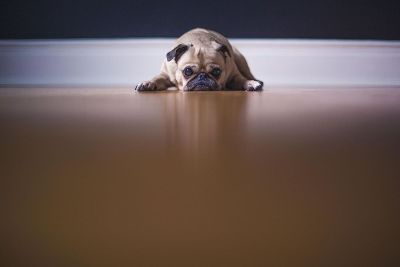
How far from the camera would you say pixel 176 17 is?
3.82 metres

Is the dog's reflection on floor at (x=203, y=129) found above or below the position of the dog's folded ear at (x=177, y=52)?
below

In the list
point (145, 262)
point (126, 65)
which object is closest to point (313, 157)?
point (145, 262)

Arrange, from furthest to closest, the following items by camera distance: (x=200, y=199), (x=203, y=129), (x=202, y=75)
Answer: (x=202, y=75), (x=203, y=129), (x=200, y=199)

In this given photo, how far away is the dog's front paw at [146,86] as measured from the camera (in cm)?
251

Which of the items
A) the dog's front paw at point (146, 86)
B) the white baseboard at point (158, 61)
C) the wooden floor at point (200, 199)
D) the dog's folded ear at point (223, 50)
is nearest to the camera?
the wooden floor at point (200, 199)

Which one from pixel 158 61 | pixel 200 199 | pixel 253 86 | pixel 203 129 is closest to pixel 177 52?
pixel 253 86

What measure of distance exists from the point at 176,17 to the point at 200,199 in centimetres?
348

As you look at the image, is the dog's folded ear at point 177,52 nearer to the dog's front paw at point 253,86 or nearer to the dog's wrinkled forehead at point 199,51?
the dog's wrinkled forehead at point 199,51

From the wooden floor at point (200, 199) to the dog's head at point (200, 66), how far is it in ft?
5.84

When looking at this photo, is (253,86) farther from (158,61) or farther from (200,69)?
(158,61)

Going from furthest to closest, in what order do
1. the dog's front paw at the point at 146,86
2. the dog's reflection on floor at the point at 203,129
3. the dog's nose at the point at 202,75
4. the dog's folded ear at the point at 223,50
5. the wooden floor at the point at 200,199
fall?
1. the dog's folded ear at the point at 223,50
2. the dog's nose at the point at 202,75
3. the dog's front paw at the point at 146,86
4. the dog's reflection on floor at the point at 203,129
5. the wooden floor at the point at 200,199

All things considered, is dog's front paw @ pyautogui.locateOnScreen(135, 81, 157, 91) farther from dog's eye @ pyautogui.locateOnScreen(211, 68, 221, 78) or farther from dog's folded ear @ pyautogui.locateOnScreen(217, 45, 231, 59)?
dog's folded ear @ pyautogui.locateOnScreen(217, 45, 231, 59)

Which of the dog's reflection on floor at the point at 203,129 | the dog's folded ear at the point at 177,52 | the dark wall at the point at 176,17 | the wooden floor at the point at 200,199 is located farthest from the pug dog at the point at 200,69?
the wooden floor at the point at 200,199

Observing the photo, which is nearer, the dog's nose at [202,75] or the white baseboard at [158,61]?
the dog's nose at [202,75]
